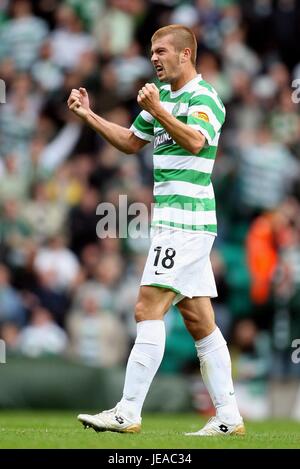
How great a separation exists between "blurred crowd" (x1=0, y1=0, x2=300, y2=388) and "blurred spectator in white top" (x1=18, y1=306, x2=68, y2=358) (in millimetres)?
17

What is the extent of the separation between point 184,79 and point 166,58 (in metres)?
0.18

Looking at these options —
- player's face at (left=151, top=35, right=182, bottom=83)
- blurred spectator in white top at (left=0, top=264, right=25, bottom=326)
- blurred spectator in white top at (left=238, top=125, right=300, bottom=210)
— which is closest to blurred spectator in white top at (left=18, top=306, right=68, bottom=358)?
blurred spectator in white top at (left=0, top=264, right=25, bottom=326)

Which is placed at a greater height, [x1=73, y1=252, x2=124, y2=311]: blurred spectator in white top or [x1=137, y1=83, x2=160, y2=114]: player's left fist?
[x1=137, y1=83, x2=160, y2=114]: player's left fist

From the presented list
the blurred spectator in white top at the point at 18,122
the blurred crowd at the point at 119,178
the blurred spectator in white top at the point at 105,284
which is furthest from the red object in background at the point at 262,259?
the blurred spectator in white top at the point at 18,122

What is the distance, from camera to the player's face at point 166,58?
7.91 meters

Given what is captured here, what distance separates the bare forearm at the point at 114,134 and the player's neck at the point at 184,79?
545mm

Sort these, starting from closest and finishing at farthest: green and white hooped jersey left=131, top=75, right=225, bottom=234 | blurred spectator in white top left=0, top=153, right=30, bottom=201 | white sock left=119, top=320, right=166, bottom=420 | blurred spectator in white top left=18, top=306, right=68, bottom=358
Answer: white sock left=119, top=320, right=166, bottom=420 < green and white hooped jersey left=131, top=75, right=225, bottom=234 < blurred spectator in white top left=18, top=306, right=68, bottom=358 < blurred spectator in white top left=0, top=153, right=30, bottom=201

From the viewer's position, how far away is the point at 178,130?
7480 mm

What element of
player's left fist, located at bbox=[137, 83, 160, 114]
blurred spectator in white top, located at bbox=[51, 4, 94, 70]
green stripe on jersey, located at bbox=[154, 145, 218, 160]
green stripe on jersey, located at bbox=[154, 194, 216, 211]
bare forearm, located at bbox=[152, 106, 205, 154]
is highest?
blurred spectator in white top, located at bbox=[51, 4, 94, 70]

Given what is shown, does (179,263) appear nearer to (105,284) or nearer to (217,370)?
(217,370)

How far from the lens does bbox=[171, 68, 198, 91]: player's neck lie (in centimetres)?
796

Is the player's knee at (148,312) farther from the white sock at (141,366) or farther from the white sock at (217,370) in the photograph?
the white sock at (217,370)

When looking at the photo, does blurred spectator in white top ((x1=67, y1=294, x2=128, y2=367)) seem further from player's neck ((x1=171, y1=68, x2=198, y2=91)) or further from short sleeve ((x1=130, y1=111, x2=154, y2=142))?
player's neck ((x1=171, y1=68, x2=198, y2=91))
